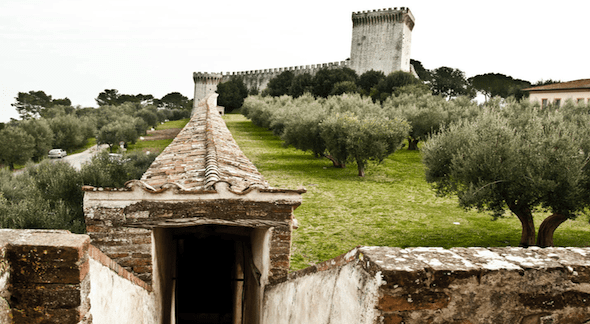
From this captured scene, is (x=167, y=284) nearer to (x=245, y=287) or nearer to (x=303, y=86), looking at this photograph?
(x=245, y=287)

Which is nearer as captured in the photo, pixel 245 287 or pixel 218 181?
pixel 218 181

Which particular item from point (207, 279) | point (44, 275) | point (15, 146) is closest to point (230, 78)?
point (15, 146)

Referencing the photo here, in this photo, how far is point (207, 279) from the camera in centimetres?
852

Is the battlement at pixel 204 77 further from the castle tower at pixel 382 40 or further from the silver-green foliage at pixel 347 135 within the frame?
the silver-green foliage at pixel 347 135

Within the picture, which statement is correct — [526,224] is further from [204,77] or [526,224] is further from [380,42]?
[204,77]

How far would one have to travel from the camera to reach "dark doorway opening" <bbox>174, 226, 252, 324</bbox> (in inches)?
299

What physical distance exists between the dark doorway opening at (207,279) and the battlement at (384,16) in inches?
1882

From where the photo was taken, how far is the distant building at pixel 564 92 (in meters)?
33.7

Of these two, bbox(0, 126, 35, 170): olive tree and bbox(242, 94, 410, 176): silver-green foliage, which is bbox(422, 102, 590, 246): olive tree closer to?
bbox(242, 94, 410, 176): silver-green foliage

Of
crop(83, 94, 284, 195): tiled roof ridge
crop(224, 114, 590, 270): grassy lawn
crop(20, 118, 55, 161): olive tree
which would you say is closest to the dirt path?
crop(20, 118, 55, 161): olive tree

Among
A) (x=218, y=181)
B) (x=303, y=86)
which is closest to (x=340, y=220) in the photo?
(x=218, y=181)

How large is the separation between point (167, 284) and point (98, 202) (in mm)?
2242

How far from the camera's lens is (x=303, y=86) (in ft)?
159

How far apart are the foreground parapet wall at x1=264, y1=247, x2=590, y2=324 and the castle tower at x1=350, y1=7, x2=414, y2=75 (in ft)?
166
